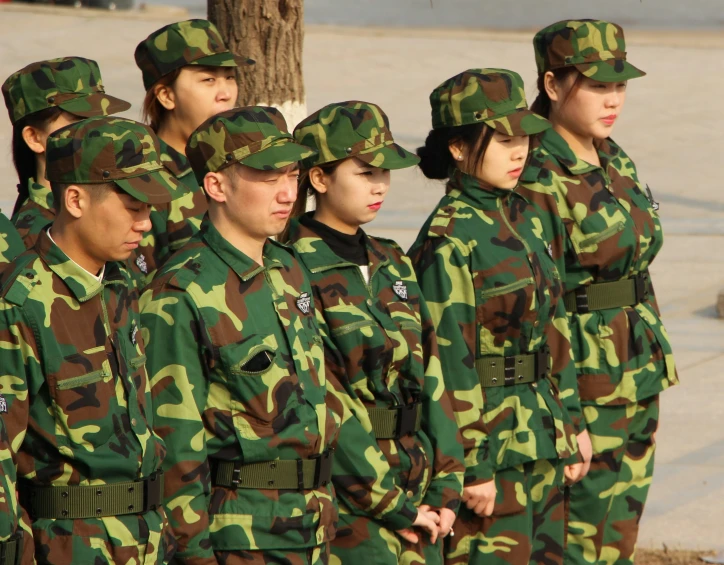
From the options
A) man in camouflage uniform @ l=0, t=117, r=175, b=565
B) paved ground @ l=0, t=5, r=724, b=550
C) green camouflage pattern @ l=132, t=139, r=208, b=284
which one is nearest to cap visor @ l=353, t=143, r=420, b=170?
green camouflage pattern @ l=132, t=139, r=208, b=284

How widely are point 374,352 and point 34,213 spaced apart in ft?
3.77

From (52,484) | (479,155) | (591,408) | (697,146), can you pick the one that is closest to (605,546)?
(591,408)

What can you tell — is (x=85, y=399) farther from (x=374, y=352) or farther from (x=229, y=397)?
(x=374, y=352)

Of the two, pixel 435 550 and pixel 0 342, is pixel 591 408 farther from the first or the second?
pixel 0 342

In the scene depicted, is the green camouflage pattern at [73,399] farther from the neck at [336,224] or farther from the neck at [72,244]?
the neck at [336,224]

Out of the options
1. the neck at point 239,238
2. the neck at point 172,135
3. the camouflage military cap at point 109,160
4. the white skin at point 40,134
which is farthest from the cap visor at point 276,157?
the neck at point 172,135

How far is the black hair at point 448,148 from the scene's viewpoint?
15.0 ft

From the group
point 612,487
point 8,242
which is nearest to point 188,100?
point 8,242

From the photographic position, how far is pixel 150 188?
346 cm

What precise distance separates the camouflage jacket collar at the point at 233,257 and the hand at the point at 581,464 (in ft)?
5.01

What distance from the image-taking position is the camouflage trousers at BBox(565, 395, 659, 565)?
5133 mm

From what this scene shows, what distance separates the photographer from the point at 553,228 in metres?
5.01

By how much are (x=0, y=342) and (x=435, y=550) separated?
1633 millimetres

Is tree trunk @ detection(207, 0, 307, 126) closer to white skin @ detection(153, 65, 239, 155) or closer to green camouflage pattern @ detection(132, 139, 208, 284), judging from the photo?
white skin @ detection(153, 65, 239, 155)
